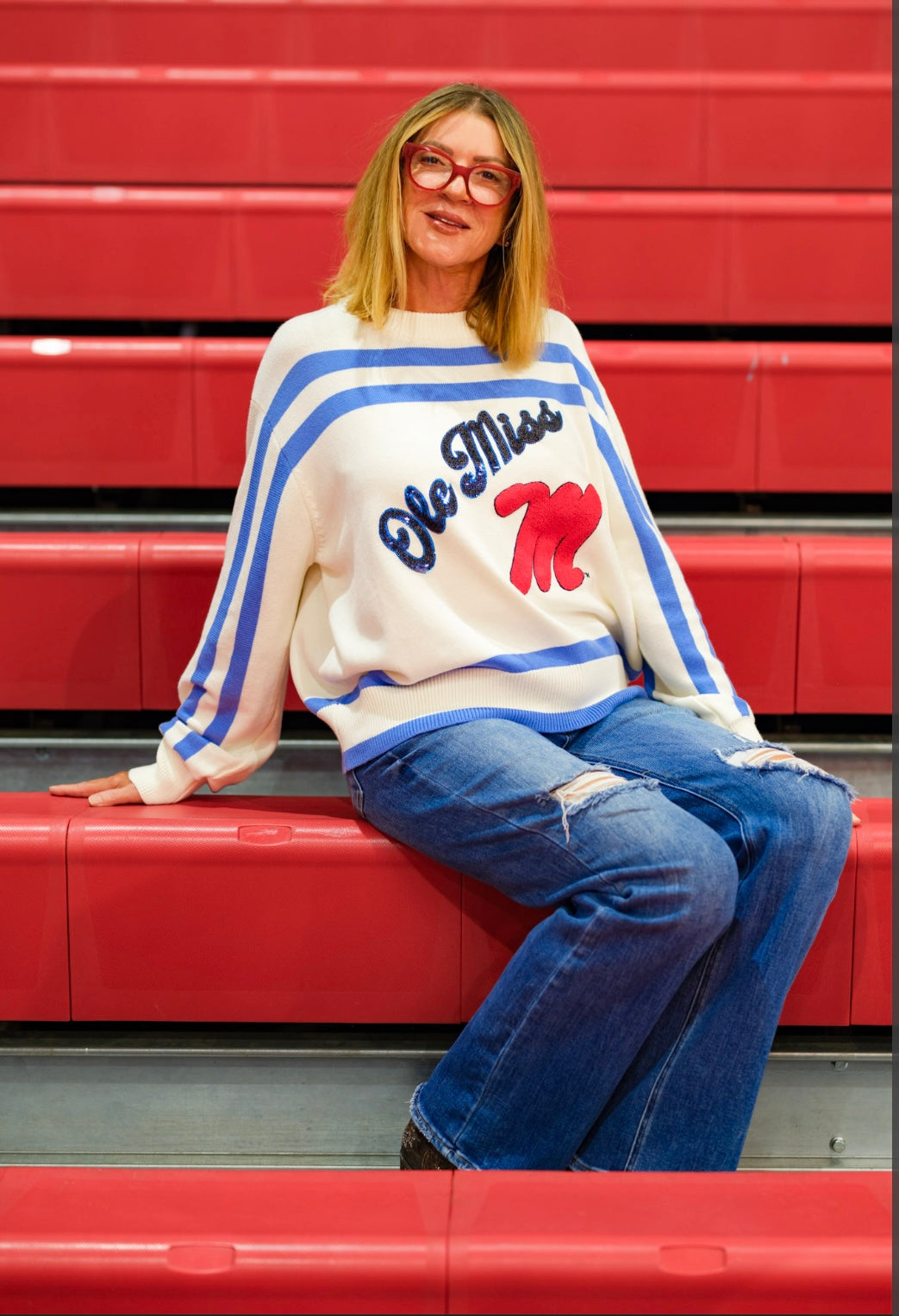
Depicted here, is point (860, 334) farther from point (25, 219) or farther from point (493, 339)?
point (25, 219)

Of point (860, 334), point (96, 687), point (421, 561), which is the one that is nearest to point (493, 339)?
point (421, 561)

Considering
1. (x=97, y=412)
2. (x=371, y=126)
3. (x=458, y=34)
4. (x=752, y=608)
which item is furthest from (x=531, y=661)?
(x=458, y=34)

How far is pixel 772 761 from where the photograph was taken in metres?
0.75

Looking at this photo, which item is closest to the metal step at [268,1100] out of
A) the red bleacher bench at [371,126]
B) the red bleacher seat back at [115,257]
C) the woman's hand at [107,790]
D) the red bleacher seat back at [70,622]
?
the woman's hand at [107,790]

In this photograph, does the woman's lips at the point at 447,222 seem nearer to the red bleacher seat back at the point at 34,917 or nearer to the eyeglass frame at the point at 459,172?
the eyeglass frame at the point at 459,172

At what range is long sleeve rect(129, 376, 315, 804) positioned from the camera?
31.4 inches

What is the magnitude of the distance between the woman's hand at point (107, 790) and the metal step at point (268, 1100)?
0.14 meters

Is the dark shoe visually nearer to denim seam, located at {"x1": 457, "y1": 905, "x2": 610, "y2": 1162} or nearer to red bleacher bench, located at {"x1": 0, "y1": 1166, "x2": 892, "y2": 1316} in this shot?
denim seam, located at {"x1": 457, "y1": 905, "x2": 610, "y2": 1162}

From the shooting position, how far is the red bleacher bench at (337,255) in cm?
119

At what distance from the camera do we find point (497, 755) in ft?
2.38

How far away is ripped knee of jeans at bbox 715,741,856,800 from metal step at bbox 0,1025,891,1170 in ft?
0.60

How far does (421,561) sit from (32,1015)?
34 cm

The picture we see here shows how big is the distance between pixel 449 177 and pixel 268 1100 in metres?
0.54

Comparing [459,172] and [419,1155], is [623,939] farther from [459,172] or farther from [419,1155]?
[459,172]
